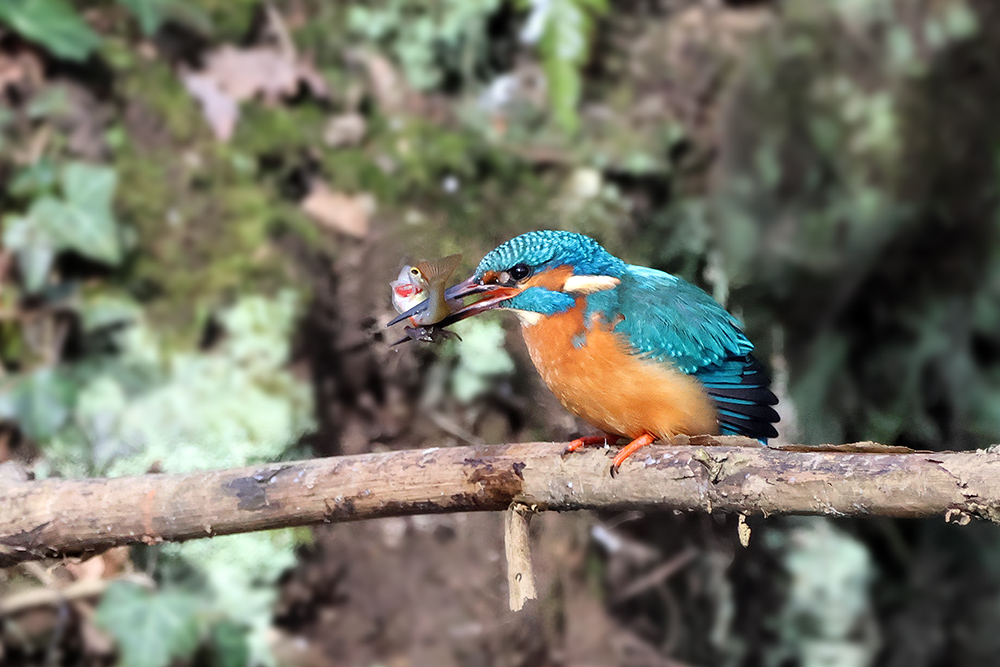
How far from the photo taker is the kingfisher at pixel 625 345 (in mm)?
1295

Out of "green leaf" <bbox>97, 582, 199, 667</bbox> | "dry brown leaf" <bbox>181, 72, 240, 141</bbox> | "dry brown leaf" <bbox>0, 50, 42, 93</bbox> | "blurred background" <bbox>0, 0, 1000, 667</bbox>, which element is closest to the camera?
"blurred background" <bbox>0, 0, 1000, 667</bbox>

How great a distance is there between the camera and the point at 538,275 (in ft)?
4.34

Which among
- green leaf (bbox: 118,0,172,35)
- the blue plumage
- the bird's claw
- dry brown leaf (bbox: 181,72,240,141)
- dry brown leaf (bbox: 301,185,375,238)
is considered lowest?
the bird's claw

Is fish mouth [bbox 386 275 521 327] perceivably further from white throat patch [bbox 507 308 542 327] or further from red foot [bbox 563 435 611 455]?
red foot [bbox 563 435 611 455]

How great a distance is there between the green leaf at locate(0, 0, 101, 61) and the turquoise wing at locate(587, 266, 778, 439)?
2.28 metres

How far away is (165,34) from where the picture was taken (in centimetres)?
305

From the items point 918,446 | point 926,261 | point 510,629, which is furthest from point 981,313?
point 510,629

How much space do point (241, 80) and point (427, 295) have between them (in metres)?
2.11

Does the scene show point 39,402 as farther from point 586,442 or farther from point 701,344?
point 701,344

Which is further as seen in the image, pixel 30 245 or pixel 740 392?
pixel 30 245

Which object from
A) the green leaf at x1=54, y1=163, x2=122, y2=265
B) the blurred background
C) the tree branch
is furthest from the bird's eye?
the green leaf at x1=54, y1=163, x2=122, y2=265

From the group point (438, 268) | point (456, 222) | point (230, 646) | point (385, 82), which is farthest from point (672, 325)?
point (385, 82)

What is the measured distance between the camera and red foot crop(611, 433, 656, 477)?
123 centimetres

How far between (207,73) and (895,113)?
7.97ft
